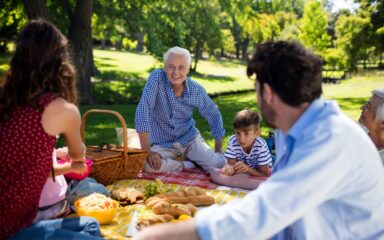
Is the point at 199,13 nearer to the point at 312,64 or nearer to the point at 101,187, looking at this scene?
the point at 101,187

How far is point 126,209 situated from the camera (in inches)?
149

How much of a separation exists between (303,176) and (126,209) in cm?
250

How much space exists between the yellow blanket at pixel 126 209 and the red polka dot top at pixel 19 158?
85cm

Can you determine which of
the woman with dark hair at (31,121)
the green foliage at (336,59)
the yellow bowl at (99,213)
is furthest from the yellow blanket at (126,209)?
the green foliage at (336,59)

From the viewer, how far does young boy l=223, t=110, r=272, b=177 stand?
176 inches

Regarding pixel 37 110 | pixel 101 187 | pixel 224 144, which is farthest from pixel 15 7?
pixel 37 110

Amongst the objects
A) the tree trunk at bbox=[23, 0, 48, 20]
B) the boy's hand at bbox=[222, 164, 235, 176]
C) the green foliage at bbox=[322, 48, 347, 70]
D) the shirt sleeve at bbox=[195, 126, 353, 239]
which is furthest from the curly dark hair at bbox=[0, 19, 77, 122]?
the green foliage at bbox=[322, 48, 347, 70]

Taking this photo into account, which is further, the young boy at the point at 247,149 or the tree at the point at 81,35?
the tree at the point at 81,35

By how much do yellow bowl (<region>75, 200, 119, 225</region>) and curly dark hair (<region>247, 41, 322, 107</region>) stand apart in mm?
1990

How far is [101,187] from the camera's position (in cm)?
395

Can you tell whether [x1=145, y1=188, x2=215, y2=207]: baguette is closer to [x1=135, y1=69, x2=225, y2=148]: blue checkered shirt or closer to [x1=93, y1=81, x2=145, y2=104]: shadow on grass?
[x1=135, y1=69, x2=225, y2=148]: blue checkered shirt

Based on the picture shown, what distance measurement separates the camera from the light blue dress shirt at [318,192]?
1510 mm

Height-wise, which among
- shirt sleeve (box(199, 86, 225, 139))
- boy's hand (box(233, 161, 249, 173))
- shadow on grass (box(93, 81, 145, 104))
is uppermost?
shirt sleeve (box(199, 86, 225, 139))

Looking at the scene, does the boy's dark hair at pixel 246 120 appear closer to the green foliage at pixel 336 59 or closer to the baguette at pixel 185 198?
the baguette at pixel 185 198
